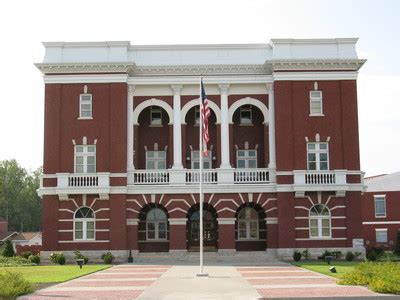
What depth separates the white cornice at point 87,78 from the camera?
4497 centimetres

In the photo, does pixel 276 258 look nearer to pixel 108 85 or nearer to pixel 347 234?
pixel 347 234

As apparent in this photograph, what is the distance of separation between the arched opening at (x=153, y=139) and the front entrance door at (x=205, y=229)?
13.9 feet

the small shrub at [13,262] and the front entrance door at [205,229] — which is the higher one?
the front entrance door at [205,229]

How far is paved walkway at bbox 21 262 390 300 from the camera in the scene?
2278 cm

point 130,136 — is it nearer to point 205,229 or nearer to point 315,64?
point 205,229

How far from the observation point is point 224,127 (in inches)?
1788

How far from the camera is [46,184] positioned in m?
44.3

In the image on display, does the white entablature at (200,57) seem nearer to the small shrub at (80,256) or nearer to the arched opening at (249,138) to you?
the arched opening at (249,138)

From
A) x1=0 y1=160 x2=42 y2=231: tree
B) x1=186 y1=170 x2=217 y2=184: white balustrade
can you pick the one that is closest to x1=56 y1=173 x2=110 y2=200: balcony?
x1=186 y1=170 x2=217 y2=184: white balustrade

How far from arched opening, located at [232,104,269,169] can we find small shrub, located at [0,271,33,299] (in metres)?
25.9

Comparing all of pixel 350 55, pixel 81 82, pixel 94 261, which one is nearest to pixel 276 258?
pixel 94 261

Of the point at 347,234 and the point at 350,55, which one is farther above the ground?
the point at 350,55

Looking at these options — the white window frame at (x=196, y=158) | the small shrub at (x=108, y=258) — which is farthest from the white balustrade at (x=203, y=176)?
the small shrub at (x=108, y=258)

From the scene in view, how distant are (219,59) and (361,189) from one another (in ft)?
42.5
